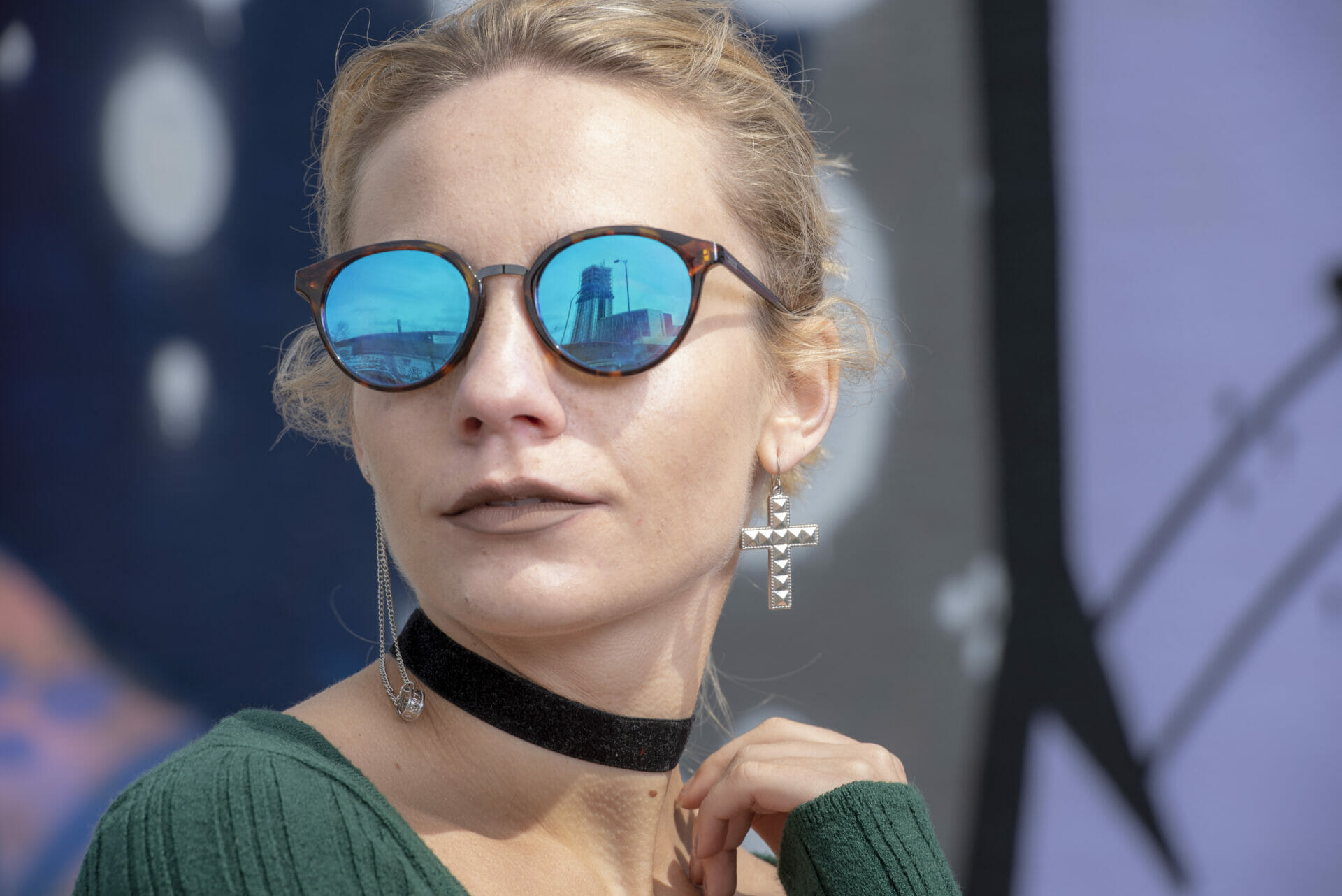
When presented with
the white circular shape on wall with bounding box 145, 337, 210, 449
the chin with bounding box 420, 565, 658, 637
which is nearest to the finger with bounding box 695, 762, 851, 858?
the chin with bounding box 420, 565, 658, 637

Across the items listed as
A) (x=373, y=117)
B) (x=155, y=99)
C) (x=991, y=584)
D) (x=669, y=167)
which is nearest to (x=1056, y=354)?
(x=991, y=584)

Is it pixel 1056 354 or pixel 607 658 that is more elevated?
pixel 1056 354

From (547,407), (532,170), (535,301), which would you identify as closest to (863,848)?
(547,407)

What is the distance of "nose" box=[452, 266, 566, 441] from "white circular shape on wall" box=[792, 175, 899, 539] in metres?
1.77

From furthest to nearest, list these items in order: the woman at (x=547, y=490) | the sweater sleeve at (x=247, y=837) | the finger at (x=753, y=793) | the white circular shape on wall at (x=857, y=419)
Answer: the white circular shape on wall at (x=857, y=419) → the finger at (x=753, y=793) → the woman at (x=547, y=490) → the sweater sleeve at (x=247, y=837)

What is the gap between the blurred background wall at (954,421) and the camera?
2664 millimetres

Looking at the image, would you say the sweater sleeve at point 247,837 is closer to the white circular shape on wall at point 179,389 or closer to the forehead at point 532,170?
the forehead at point 532,170

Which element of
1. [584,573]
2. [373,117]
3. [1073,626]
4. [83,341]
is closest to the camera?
[584,573]

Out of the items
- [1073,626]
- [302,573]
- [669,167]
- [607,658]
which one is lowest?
[1073,626]

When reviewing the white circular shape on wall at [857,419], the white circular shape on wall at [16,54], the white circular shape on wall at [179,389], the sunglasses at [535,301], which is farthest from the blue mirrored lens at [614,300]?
the white circular shape on wall at [16,54]

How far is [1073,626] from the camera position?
290 centimetres

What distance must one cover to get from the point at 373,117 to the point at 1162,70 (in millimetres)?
2489

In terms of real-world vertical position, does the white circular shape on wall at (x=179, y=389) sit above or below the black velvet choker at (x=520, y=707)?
above

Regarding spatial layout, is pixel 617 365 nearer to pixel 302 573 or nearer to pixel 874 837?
pixel 874 837
